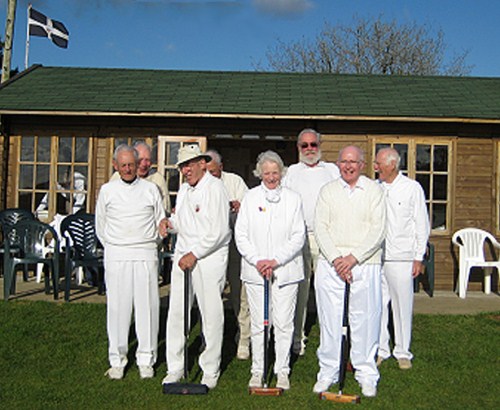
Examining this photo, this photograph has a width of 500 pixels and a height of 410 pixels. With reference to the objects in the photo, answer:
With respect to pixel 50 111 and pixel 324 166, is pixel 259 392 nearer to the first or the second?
pixel 324 166

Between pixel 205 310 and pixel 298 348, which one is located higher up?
pixel 205 310

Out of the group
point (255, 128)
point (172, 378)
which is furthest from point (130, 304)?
point (255, 128)

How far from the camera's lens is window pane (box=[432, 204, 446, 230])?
356 inches

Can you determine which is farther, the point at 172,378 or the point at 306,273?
the point at 306,273

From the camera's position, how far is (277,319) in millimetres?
4598

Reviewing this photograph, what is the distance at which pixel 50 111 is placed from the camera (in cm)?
887

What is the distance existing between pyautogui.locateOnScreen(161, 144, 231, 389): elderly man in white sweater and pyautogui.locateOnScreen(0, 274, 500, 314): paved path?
2.96 meters

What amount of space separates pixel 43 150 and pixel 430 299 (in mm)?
5987

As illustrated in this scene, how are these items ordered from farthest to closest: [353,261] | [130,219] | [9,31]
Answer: [9,31] < [130,219] < [353,261]

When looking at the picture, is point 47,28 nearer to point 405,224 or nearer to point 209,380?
point 405,224

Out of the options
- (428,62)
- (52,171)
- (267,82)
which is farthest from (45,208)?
(428,62)

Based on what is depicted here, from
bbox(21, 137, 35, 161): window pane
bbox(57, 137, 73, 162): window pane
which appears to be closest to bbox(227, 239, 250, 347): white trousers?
bbox(57, 137, 73, 162): window pane

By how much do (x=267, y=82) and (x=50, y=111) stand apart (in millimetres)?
3696

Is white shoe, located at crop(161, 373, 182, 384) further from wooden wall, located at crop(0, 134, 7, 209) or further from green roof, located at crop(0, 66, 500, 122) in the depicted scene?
wooden wall, located at crop(0, 134, 7, 209)
